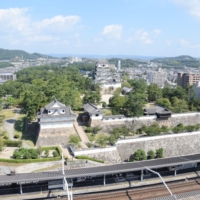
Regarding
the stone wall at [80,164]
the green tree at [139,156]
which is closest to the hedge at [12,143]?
the stone wall at [80,164]

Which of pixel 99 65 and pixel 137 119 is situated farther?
pixel 99 65

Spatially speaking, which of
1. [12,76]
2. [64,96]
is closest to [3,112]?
[64,96]

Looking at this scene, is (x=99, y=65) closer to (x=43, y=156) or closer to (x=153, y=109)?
(x=153, y=109)

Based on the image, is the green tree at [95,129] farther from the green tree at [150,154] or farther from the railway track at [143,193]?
the railway track at [143,193]

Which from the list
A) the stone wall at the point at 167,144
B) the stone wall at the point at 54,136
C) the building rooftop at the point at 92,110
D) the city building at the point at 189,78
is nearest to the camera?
the stone wall at the point at 54,136

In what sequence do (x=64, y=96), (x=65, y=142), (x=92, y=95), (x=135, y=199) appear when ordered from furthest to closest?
(x=92, y=95), (x=64, y=96), (x=65, y=142), (x=135, y=199)

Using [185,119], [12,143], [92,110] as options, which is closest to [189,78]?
[185,119]

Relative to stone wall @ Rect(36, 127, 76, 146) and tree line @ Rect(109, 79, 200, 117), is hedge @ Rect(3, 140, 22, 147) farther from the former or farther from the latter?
tree line @ Rect(109, 79, 200, 117)

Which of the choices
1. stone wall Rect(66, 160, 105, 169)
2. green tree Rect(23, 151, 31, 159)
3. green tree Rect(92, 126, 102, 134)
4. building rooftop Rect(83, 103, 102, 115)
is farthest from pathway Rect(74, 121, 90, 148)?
green tree Rect(23, 151, 31, 159)
